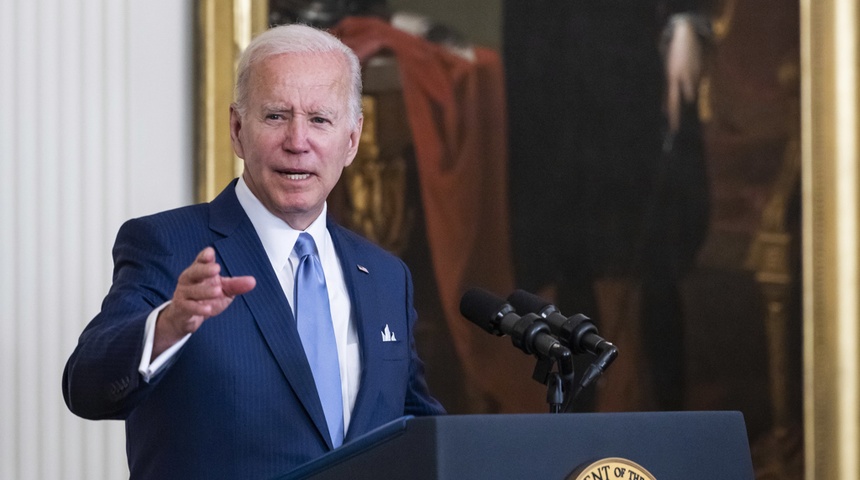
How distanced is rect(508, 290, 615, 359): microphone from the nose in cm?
64

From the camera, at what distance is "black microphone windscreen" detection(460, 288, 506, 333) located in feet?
7.22

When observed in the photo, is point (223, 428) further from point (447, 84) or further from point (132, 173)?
point (447, 84)

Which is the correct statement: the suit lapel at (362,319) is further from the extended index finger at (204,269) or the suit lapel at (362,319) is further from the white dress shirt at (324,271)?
the extended index finger at (204,269)

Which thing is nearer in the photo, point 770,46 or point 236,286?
point 236,286

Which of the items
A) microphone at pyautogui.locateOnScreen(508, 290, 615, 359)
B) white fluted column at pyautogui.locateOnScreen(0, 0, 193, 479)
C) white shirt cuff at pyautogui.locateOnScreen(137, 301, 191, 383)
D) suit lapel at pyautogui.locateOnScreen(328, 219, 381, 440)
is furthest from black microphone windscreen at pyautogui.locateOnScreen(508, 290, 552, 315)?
white fluted column at pyautogui.locateOnScreen(0, 0, 193, 479)

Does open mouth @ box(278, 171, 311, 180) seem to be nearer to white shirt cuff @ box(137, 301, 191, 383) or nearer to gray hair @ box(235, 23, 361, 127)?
gray hair @ box(235, 23, 361, 127)

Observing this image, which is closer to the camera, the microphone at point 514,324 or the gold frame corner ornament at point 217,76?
the microphone at point 514,324

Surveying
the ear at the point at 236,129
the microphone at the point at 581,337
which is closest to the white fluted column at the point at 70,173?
the ear at the point at 236,129

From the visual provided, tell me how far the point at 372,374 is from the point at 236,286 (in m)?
0.81

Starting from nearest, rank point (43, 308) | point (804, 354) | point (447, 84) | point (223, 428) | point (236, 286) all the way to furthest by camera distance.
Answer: point (236, 286) → point (223, 428) → point (43, 308) → point (804, 354) → point (447, 84)

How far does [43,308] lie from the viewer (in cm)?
359

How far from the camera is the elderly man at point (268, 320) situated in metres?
2.16

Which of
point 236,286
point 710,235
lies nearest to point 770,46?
point 710,235

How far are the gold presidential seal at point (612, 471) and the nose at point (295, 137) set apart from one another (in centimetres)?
110
